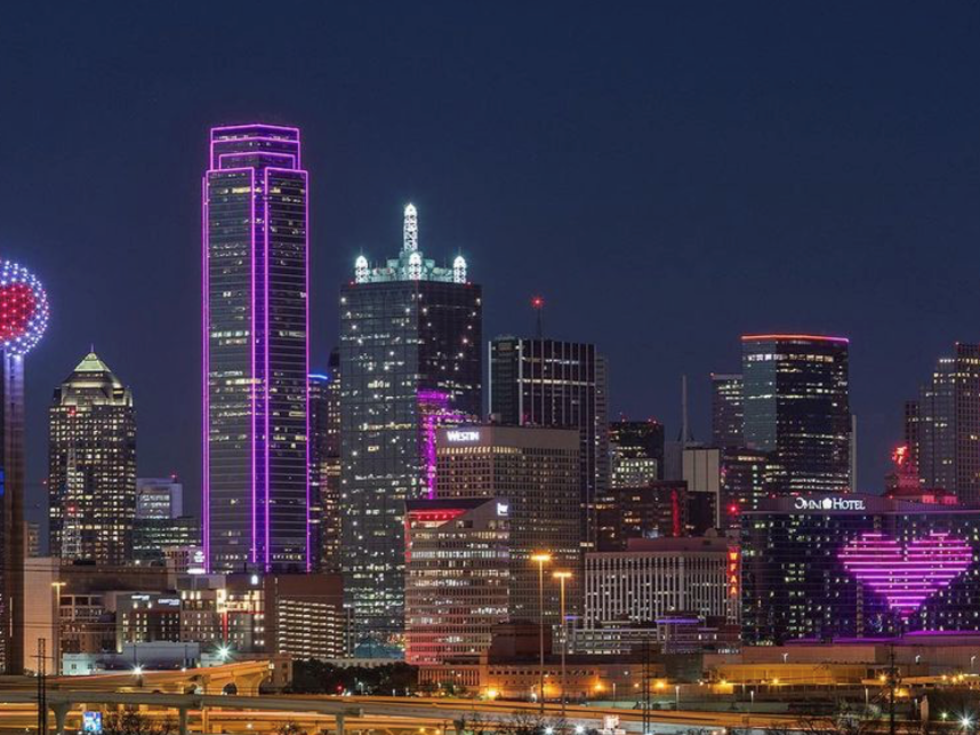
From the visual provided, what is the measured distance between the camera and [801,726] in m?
186

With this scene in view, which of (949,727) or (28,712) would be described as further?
(949,727)

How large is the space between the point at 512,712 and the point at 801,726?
21100 mm

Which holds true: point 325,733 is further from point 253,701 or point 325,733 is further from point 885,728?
point 885,728

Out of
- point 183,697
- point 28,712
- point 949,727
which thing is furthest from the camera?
point 949,727

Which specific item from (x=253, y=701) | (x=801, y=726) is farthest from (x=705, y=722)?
(x=253, y=701)

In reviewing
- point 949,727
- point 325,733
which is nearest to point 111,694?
point 325,733

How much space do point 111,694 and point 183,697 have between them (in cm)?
450

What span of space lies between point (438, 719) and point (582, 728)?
10051mm

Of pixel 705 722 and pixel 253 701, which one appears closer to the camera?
pixel 253 701

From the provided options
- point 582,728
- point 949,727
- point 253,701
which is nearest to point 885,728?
point 949,727

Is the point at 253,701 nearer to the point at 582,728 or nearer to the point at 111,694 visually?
the point at 111,694

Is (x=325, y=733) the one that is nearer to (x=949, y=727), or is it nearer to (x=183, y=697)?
(x=183, y=697)

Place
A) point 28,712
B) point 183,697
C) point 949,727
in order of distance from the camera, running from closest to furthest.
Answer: point 183,697 < point 28,712 < point 949,727

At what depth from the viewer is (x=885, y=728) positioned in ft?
616
